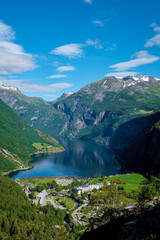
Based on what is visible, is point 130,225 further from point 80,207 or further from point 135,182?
point 135,182

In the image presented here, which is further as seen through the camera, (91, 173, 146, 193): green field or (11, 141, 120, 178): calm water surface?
(11, 141, 120, 178): calm water surface

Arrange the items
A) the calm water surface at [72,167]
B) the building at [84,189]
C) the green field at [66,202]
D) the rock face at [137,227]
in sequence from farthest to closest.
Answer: the calm water surface at [72,167] < the building at [84,189] < the green field at [66,202] < the rock face at [137,227]

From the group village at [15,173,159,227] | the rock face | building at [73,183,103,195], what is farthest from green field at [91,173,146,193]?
the rock face

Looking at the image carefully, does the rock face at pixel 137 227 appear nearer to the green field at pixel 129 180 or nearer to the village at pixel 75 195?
the village at pixel 75 195

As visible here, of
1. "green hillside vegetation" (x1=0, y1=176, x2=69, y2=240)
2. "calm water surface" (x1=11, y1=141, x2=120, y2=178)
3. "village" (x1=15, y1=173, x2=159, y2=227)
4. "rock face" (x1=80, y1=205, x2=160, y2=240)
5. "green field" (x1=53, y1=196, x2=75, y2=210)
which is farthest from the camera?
"calm water surface" (x1=11, y1=141, x2=120, y2=178)

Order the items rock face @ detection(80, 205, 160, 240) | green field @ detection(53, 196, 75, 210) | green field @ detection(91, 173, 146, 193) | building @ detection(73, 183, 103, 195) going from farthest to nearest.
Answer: green field @ detection(91, 173, 146, 193)
building @ detection(73, 183, 103, 195)
green field @ detection(53, 196, 75, 210)
rock face @ detection(80, 205, 160, 240)

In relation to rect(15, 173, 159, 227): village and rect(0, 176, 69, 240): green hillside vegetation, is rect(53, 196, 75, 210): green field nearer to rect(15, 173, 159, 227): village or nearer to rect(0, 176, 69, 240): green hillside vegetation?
rect(15, 173, 159, 227): village

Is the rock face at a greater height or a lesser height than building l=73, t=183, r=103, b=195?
greater

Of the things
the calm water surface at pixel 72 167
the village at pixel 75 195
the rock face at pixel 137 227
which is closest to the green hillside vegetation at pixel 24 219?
the village at pixel 75 195

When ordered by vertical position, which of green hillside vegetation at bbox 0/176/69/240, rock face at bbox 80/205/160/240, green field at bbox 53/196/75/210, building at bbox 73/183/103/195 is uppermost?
rock face at bbox 80/205/160/240
